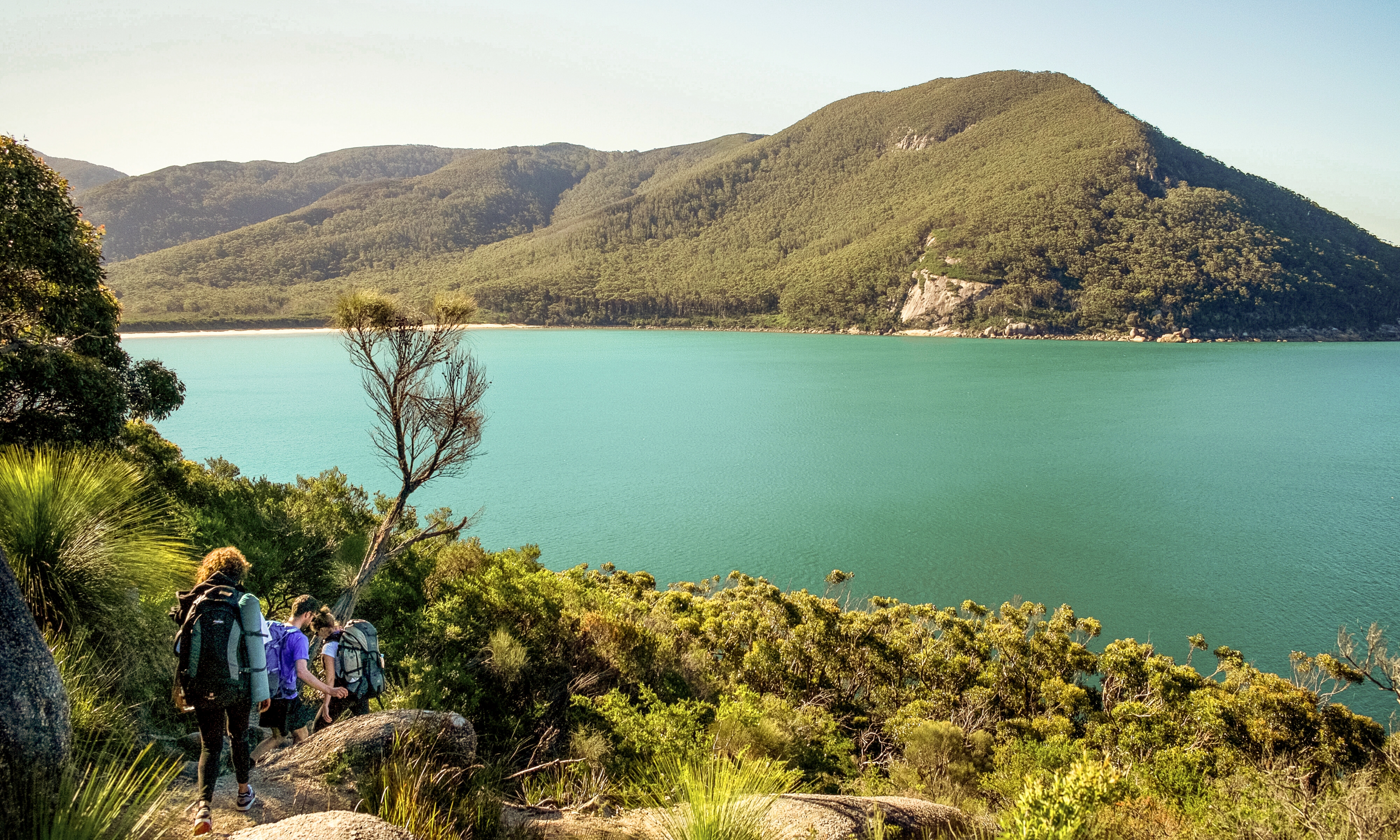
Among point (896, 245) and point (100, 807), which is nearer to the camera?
point (100, 807)

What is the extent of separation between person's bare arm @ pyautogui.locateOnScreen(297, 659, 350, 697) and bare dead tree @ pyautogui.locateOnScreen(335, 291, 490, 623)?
146 inches

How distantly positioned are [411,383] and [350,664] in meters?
4.81

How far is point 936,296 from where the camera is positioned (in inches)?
4390

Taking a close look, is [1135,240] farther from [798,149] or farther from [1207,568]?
[1207,568]

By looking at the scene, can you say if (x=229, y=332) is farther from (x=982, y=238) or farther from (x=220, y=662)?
(x=982, y=238)

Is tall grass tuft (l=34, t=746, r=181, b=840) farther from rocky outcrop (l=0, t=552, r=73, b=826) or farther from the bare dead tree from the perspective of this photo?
the bare dead tree

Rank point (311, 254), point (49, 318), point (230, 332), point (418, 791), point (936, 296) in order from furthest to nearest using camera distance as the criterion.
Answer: point (311, 254) < point (936, 296) < point (230, 332) < point (49, 318) < point (418, 791)

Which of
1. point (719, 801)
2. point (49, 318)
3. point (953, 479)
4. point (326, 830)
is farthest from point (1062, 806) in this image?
point (953, 479)

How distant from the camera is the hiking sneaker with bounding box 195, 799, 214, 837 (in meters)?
3.04

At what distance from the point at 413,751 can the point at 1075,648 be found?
396 inches

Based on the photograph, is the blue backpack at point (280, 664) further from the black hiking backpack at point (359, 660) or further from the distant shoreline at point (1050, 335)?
the distant shoreline at point (1050, 335)

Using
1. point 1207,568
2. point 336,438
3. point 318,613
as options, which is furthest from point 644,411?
point 318,613

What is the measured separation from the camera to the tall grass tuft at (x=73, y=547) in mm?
4309

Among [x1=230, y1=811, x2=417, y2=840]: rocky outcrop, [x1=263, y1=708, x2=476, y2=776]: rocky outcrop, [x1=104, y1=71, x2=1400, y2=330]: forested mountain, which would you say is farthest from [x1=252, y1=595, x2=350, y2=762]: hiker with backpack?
[x1=104, y1=71, x2=1400, y2=330]: forested mountain
